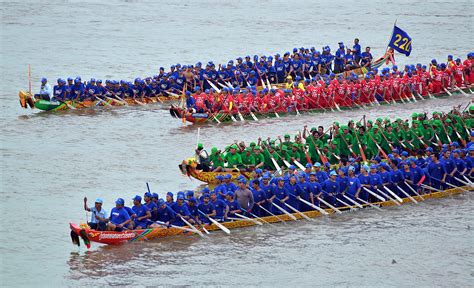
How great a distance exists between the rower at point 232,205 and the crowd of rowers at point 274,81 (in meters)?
8.71

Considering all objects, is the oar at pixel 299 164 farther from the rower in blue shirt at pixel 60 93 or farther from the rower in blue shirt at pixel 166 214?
the rower in blue shirt at pixel 60 93

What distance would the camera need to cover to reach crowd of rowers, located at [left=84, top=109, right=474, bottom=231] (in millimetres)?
20859

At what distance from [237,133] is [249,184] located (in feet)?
25.8

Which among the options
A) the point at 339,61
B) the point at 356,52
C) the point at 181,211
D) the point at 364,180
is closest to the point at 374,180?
the point at 364,180

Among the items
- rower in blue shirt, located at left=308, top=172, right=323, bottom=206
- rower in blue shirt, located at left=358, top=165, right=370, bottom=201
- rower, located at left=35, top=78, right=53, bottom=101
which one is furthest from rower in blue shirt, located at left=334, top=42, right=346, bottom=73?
rower in blue shirt, located at left=308, top=172, right=323, bottom=206

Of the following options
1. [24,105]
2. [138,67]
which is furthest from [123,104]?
[138,67]

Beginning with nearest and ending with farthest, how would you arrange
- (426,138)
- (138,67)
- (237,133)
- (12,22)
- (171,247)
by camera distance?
(171,247)
(426,138)
(237,133)
(138,67)
(12,22)

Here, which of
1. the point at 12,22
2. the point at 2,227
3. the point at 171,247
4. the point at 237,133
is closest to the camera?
the point at 171,247

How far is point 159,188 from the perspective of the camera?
25.2 meters

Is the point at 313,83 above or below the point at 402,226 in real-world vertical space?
above

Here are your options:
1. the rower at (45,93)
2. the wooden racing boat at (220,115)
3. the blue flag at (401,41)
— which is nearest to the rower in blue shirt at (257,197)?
the wooden racing boat at (220,115)

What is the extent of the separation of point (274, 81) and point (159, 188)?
33.9ft

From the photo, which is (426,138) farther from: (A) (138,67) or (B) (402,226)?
(A) (138,67)

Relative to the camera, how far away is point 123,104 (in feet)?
107
